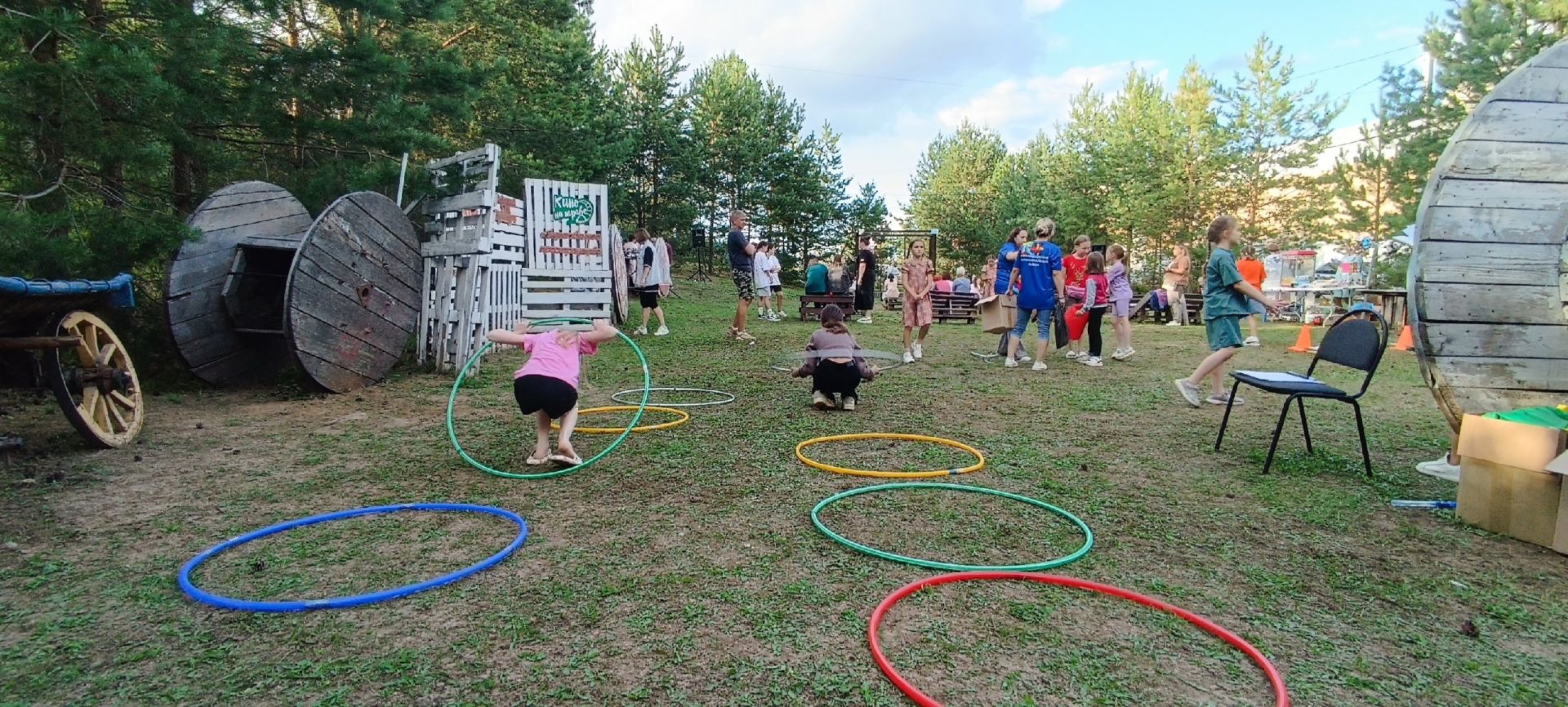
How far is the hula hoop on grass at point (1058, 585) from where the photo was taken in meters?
2.31

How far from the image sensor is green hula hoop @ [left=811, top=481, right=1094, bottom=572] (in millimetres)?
3285

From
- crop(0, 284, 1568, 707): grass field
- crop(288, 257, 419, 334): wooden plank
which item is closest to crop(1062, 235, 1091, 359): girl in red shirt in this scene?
crop(0, 284, 1568, 707): grass field

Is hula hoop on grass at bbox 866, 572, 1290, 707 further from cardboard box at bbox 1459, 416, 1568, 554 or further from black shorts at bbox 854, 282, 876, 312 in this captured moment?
black shorts at bbox 854, 282, 876, 312

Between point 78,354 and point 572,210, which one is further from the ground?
point 572,210

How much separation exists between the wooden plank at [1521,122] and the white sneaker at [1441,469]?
202cm

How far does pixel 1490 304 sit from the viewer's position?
14.7 feet

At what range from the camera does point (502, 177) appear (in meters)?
16.8

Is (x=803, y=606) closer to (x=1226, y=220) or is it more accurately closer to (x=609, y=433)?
(x=609, y=433)

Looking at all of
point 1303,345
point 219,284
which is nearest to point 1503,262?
point 1303,345

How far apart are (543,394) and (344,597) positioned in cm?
189

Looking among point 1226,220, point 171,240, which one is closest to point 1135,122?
point 1226,220

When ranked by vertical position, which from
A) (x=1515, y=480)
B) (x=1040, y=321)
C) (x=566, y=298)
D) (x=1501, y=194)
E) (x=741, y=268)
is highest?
(x=1501, y=194)

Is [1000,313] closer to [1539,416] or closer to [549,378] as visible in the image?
[1539,416]

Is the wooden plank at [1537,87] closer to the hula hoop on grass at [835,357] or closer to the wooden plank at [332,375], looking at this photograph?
the hula hoop on grass at [835,357]
